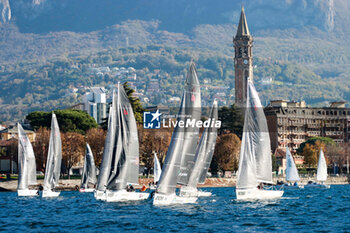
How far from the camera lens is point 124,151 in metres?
64.4

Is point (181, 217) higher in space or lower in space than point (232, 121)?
lower

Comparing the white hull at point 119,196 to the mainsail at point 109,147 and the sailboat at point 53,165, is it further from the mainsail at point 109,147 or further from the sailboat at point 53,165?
the sailboat at point 53,165

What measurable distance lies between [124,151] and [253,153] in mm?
10912

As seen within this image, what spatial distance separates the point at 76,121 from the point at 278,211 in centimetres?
9062

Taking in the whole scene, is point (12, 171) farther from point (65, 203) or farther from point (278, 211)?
point (278, 211)

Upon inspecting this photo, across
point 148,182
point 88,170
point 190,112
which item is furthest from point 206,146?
point 148,182

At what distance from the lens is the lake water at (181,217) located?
46.7m

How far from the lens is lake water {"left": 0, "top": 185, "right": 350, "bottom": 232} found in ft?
153

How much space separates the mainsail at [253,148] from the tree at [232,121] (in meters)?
91.3

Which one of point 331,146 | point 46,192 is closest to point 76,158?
point 46,192

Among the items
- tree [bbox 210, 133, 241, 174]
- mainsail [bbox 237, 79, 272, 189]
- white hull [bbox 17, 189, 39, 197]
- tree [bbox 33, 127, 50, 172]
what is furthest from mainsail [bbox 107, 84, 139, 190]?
tree [bbox 210, 133, 241, 174]

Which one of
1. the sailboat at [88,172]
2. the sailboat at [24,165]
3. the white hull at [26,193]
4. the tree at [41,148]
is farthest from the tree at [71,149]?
the sailboat at [24,165]

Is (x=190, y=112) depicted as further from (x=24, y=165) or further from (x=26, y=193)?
(x=26, y=193)

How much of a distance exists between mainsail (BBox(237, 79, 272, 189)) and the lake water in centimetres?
212
